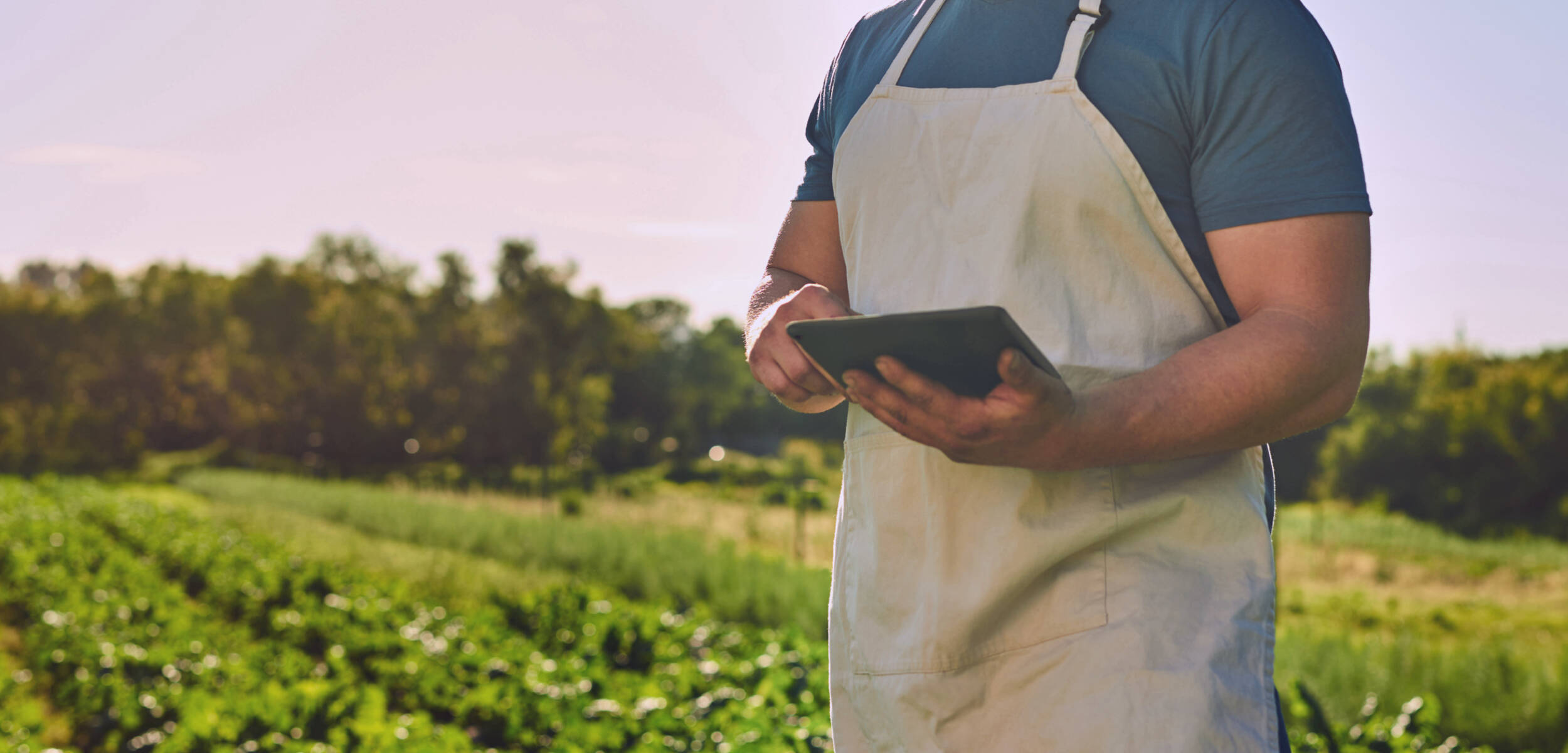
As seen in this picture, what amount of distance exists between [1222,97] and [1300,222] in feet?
0.46

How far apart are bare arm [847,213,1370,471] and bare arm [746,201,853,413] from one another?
18cm

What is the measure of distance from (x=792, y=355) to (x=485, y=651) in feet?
14.9

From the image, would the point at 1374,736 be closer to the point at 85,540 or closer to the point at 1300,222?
the point at 1300,222

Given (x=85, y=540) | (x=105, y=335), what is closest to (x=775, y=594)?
(x=85, y=540)

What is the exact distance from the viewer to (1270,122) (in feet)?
3.10

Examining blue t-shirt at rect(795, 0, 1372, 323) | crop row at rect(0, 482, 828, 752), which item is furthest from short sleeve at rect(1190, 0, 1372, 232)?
crop row at rect(0, 482, 828, 752)

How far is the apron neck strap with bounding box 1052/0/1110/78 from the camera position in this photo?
3.47ft

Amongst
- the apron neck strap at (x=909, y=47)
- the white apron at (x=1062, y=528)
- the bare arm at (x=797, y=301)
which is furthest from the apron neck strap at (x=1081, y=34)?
the bare arm at (x=797, y=301)

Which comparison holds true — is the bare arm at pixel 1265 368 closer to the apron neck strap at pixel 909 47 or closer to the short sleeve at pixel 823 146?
the apron neck strap at pixel 909 47

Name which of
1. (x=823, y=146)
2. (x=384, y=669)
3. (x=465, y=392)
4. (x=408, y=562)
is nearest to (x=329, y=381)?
(x=465, y=392)

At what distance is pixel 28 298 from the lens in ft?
128

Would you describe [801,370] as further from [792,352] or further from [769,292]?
[769,292]

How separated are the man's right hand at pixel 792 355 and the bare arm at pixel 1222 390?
0.54 feet

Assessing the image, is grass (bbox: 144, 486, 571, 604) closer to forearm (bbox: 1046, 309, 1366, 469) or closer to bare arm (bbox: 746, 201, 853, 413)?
bare arm (bbox: 746, 201, 853, 413)
